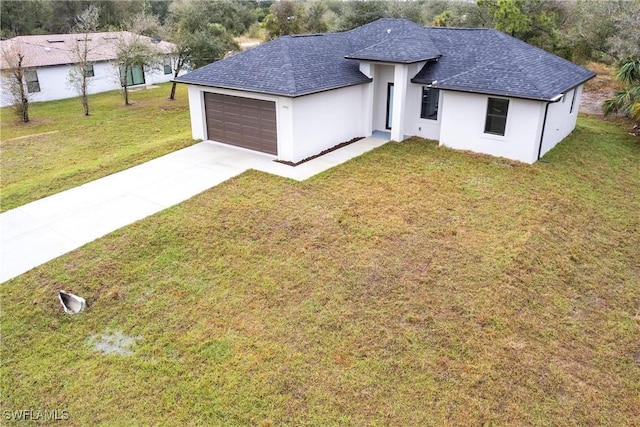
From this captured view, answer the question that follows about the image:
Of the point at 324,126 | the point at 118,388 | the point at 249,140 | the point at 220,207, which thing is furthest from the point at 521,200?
the point at 118,388

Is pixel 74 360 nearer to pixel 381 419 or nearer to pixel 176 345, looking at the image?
pixel 176 345

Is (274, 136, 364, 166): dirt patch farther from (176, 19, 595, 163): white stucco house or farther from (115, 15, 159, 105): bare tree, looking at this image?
(115, 15, 159, 105): bare tree

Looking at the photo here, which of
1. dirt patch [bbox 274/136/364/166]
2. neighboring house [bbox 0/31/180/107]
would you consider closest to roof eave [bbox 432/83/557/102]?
dirt patch [bbox 274/136/364/166]

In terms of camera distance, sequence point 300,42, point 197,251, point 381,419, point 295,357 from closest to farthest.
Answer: point 381,419 < point 295,357 < point 197,251 < point 300,42

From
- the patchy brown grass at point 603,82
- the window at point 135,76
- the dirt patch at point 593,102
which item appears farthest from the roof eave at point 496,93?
the window at point 135,76

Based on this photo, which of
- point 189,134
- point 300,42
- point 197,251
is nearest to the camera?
point 197,251

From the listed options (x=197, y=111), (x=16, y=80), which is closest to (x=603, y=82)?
(x=197, y=111)
